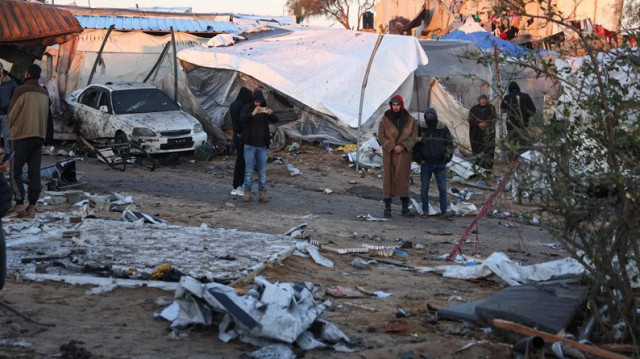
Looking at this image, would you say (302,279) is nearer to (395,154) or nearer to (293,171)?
(395,154)

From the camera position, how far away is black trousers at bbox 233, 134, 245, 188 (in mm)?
13594

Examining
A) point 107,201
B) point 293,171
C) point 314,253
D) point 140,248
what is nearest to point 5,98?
point 107,201

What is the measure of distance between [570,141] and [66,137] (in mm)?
16761

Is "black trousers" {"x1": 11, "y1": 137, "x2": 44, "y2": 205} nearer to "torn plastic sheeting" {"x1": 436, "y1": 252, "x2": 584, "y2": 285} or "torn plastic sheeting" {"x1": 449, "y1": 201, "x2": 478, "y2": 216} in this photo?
"torn plastic sheeting" {"x1": 436, "y1": 252, "x2": 584, "y2": 285}

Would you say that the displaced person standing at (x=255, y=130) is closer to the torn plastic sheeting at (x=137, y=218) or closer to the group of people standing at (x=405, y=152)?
the group of people standing at (x=405, y=152)

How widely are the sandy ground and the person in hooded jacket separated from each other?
47 cm

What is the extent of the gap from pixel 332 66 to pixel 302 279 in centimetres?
1265

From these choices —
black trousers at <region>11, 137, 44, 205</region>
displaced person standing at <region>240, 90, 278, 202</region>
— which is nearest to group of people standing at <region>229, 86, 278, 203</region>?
displaced person standing at <region>240, 90, 278, 202</region>

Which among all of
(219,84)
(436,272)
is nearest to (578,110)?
(436,272)

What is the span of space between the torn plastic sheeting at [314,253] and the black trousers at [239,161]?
4677 mm

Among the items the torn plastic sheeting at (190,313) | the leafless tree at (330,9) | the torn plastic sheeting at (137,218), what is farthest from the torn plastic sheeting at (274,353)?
the leafless tree at (330,9)

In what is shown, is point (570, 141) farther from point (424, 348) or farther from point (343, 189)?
point (343, 189)

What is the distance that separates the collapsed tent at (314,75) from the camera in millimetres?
19500

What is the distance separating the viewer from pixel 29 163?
421 inches
